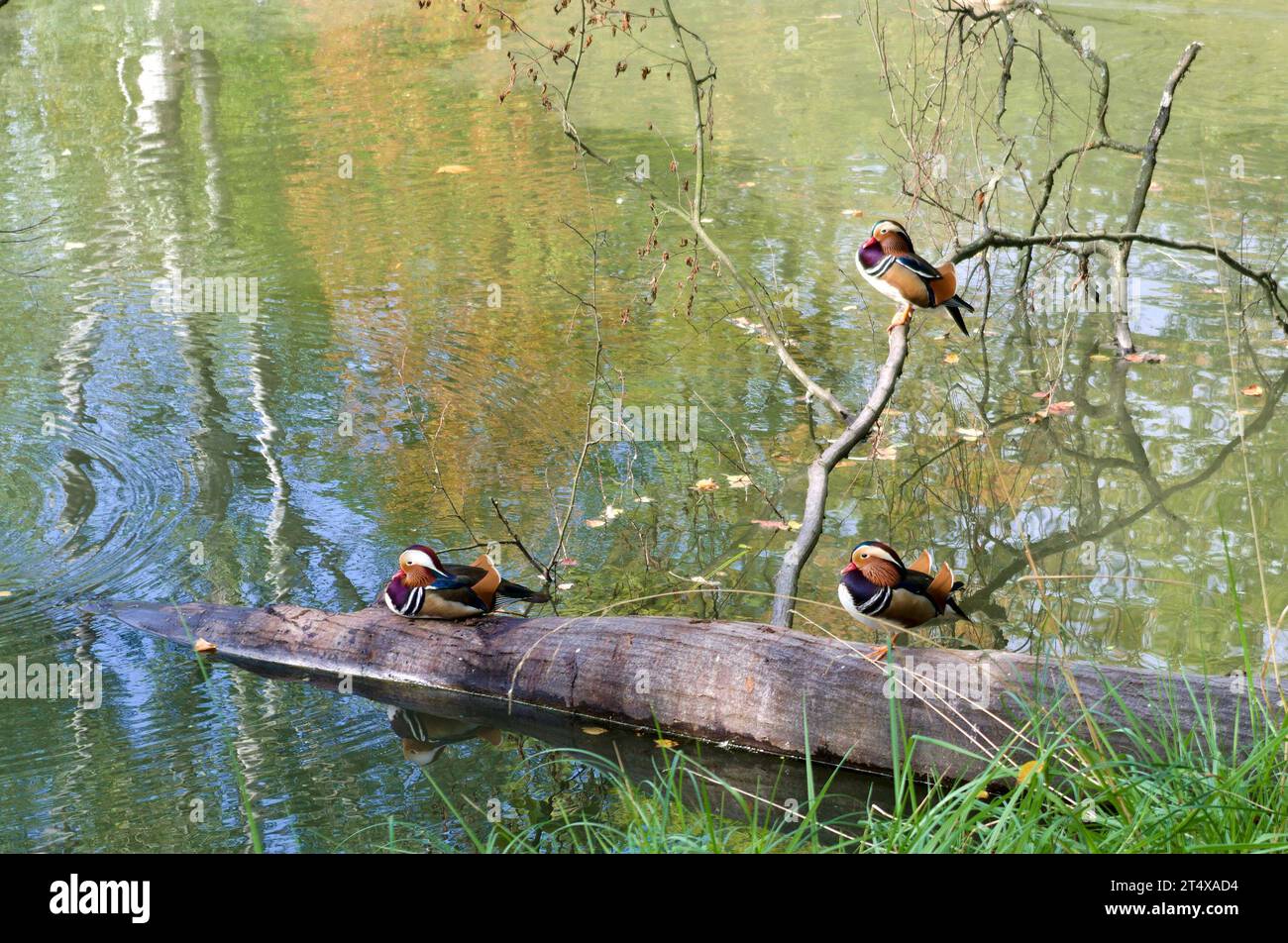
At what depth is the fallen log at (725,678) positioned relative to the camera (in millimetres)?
3990

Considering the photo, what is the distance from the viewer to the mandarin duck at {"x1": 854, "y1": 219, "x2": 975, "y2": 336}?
5.21 meters

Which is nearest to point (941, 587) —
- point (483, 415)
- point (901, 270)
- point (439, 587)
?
point (901, 270)

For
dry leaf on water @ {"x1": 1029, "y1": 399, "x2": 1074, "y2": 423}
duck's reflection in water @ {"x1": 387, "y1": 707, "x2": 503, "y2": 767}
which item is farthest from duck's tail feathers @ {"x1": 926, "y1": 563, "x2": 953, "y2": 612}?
dry leaf on water @ {"x1": 1029, "y1": 399, "x2": 1074, "y2": 423}

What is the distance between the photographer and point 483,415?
7586 millimetres

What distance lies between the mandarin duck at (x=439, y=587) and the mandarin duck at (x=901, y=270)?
1.95 metres

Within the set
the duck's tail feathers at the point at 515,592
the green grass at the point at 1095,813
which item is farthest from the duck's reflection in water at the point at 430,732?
the green grass at the point at 1095,813

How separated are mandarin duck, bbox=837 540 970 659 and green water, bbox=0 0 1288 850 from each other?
1.73ft

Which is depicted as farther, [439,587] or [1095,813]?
[439,587]

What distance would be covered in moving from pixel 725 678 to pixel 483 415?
11.4ft

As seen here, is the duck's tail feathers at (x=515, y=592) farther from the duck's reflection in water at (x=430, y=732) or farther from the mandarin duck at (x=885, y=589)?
the mandarin duck at (x=885, y=589)

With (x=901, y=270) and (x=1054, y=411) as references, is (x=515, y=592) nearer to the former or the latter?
(x=901, y=270)
